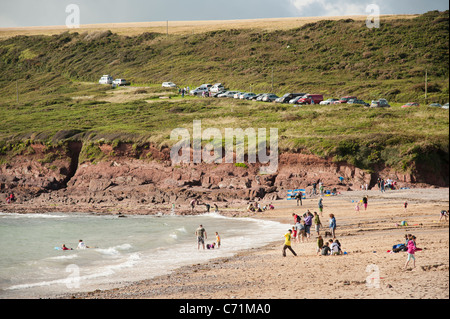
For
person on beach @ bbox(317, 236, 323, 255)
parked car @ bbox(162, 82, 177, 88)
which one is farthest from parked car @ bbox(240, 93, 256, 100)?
person on beach @ bbox(317, 236, 323, 255)

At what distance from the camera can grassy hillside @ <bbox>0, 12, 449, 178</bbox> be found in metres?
52.5

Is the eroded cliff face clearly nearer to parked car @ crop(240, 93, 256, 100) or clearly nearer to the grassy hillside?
the grassy hillside

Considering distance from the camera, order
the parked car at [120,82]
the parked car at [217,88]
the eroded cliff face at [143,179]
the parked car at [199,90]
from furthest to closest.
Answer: the parked car at [120,82] < the parked car at [199,90] < the parked car at [217,88] < the eroded cliff face at [143,179]

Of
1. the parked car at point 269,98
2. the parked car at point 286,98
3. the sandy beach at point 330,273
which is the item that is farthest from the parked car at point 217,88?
the sandy beach at point 330,273

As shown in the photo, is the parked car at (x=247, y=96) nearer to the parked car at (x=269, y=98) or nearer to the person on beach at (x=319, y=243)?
the parked car at (x=269, y=98)

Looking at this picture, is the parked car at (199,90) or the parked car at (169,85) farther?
the parked car at (169,85)

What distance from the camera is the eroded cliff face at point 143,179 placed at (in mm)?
49406

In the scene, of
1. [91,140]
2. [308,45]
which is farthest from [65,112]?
[308,45]

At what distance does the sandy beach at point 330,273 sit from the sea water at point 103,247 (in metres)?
1.75

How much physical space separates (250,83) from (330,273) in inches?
3078

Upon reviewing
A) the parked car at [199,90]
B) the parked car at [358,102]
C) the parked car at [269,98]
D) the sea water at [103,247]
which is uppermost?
the parked car at [199,90]

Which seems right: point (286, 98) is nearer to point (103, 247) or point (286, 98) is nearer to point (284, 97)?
point (284, 97)

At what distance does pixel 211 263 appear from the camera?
78.8ft

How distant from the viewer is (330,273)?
727 inches
